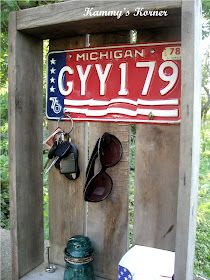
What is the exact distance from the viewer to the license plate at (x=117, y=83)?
4.12 feet

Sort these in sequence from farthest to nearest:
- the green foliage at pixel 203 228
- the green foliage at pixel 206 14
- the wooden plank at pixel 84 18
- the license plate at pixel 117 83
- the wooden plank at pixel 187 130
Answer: the green foliage at pixel 203 228 → the green foliage at pixel 206 14 → the license plate at pixel 117 83 → the wooden plank at pixel 84 18 → the wooden plank at pixel 187 130

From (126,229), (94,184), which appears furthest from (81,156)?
(126,229)

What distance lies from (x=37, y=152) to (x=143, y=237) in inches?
24.9

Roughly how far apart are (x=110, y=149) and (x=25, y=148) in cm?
39

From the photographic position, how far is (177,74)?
124 centimetres

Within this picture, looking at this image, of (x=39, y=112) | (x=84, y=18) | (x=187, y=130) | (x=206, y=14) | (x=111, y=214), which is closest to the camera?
(x=187, y=130)

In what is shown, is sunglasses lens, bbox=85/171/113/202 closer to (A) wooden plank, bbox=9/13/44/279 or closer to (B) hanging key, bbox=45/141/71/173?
(B) hanging key, bbox=45/141/71/173

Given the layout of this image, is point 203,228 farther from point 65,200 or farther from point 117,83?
point 117,83

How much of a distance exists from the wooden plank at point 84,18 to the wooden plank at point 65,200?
0.15 metres

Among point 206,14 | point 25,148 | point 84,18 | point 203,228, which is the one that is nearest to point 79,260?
point 25,148

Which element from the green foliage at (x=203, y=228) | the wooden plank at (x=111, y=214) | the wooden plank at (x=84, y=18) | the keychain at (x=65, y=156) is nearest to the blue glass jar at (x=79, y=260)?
the wooden plank at (x=111, y=214)

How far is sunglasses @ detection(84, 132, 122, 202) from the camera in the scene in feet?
4.54

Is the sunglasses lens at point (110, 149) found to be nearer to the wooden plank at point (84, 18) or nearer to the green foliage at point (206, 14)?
the wooden plank at point (84, 18)

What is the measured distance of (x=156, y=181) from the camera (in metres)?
1.33
